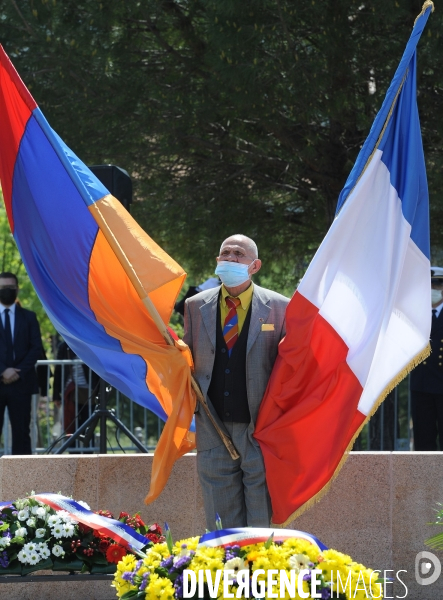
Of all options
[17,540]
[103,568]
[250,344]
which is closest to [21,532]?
[17,540]

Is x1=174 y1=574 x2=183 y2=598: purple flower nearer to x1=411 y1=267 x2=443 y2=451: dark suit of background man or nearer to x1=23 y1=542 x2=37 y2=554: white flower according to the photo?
x1=23 y1=542 x2=37 y2=554: white flower

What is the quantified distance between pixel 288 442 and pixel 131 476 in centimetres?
140

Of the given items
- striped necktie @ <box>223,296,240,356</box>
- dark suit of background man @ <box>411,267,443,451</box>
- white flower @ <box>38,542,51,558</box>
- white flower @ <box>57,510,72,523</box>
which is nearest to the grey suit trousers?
striped necktie @ <box>223,296,240,356</box>

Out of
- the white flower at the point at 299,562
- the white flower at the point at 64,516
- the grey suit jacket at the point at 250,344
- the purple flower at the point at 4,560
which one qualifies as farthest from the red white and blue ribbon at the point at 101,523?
the white flower at the point at 299,562

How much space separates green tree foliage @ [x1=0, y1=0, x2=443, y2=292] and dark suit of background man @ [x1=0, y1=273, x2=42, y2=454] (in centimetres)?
181

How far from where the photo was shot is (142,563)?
440cm

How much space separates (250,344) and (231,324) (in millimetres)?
195

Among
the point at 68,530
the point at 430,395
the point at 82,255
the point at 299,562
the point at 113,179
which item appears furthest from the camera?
the point at 430,395

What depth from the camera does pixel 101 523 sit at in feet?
18.2

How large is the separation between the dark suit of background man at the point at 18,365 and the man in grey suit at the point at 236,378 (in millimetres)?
Result: 4317

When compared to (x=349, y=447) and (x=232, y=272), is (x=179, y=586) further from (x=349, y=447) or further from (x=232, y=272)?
(x=232, y=272)

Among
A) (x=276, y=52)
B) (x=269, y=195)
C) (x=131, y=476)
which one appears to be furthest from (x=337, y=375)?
(x=269, y=195)

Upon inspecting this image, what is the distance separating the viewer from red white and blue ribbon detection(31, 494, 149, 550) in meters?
5.47

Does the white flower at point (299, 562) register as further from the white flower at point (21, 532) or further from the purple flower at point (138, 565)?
the white flower at point (21, 532)
